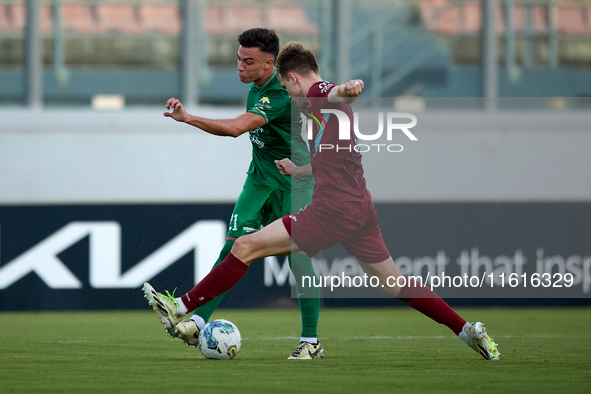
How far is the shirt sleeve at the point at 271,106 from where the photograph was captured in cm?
480

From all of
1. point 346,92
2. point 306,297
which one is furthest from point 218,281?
point 346,92

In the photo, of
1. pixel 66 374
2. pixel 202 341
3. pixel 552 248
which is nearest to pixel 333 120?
pixel 202 341

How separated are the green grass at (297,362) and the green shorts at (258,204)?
742 mm

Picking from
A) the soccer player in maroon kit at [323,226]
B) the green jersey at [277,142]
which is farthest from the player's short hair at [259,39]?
the soccer player in maroon kit at [323,226]

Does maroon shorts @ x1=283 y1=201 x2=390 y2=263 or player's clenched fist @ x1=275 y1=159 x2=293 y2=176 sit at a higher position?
player's clenched fist @ x1=275 y1=159 x2=293 y2=176

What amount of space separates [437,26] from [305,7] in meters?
1.62

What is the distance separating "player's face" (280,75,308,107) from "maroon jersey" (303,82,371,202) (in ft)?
0.21

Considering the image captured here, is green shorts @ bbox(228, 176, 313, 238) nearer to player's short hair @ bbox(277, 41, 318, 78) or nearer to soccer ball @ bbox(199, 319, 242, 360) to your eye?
soccer ball @ bbox(199, 319, 242, 360)

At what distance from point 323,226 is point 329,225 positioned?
0.03 m

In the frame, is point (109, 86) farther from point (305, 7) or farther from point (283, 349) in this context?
point (283, 349)

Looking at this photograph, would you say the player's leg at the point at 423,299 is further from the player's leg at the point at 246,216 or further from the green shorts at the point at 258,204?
the player's leg at the point at 246,216

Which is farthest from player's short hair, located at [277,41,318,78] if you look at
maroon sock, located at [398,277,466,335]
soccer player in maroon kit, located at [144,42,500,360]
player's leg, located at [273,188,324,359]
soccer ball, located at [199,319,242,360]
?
soccer ball, located at [199,319,242,360]

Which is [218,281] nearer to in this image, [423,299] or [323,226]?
[323,226]

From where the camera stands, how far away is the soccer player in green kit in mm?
4797
